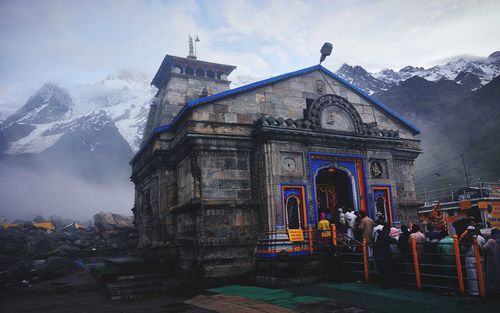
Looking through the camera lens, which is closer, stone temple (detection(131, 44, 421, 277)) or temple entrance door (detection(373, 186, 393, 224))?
stone temple (detection(131, 44, 421, 277))

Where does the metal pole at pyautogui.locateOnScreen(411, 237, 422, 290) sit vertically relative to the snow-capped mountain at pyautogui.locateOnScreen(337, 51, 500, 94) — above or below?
below

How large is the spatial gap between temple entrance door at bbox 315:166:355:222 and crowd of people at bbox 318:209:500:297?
3.35 m

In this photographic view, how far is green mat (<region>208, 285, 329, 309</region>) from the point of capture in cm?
878

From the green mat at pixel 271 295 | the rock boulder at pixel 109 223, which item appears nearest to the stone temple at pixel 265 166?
the green mat at pixel 271 295

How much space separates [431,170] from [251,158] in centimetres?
6705

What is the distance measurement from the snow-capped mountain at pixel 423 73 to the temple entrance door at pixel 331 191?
147 metres

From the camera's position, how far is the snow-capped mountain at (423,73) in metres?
161

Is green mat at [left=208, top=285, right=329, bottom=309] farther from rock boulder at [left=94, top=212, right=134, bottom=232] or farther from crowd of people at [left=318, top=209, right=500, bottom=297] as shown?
rock boulder at [left=94, top=212, right=134, bottom=232]

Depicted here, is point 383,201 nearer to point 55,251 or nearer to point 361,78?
point 55,251

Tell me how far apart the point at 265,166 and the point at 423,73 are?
196469 millimetres

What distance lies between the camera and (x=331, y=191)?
1627 cm

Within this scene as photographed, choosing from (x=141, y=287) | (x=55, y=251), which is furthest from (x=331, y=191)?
(x=55, y=251)

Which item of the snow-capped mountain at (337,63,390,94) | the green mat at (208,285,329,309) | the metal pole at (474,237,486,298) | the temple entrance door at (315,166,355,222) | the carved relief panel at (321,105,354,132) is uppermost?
the snow-capped mountain at (337,63,390,94)

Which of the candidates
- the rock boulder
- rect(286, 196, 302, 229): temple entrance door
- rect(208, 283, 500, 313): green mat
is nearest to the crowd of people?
rect(208, 283, 500, 313): green mat
